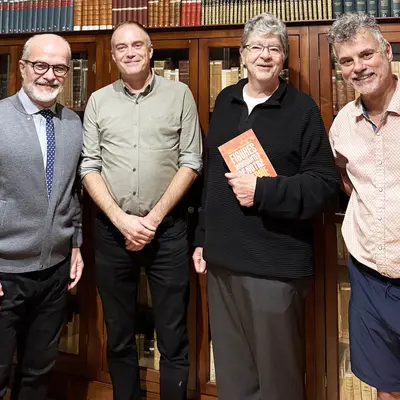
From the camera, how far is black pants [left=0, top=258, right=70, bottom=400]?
1459 mm

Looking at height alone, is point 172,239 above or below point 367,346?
above

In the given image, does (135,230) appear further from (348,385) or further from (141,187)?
(348,385)

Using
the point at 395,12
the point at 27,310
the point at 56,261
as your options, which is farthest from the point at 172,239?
the point at 395,12

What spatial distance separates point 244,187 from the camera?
132 centimetres

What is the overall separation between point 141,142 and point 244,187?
1.67 ft

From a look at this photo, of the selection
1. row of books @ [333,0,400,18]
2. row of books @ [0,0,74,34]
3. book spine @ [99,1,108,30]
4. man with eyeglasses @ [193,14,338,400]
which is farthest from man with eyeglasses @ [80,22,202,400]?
row of books @ [333,0,400,18]

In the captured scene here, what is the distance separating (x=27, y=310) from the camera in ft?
5.01

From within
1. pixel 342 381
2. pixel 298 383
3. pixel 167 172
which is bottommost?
pixel 342 381

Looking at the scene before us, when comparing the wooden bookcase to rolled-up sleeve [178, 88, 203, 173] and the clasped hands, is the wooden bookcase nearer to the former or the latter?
rolled-up sleeve [178, 88, 203, 173]

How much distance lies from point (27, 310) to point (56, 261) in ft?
0.70

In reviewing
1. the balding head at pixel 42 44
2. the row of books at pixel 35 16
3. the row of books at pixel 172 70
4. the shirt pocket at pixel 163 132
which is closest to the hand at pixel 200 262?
the shirt pocket at pixel 163 132

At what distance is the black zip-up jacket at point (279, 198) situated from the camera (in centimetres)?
130

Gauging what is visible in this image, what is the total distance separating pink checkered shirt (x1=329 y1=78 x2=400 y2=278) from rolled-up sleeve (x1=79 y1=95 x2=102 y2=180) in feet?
3.12

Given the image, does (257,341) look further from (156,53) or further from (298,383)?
(156,53)
